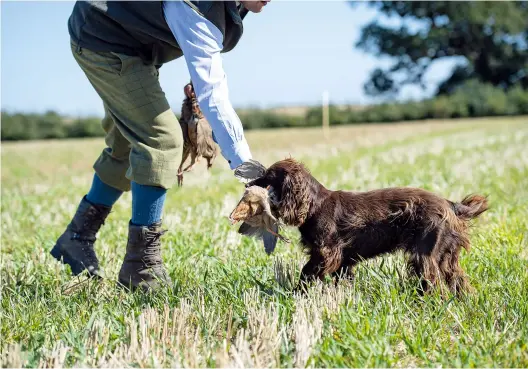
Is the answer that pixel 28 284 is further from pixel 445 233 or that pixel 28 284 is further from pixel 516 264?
pixel 516 264

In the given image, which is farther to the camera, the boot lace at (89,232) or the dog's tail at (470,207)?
the boot lace at (89,232)

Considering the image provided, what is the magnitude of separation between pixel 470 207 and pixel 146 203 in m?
2.04

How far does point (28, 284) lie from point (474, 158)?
32.3ft

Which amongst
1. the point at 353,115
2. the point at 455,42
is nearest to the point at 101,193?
the point at 353,115

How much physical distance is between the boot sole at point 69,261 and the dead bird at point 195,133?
39.4 inches

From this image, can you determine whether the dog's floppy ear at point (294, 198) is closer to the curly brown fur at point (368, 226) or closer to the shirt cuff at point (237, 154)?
the curly brown fur at point (368, 226)

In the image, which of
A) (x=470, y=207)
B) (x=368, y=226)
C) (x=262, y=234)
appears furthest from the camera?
(x=470, y=207)

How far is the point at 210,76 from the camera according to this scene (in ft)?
11.3

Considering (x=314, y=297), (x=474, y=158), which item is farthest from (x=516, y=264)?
(x=474, y=158)

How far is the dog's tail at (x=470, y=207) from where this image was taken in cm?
402

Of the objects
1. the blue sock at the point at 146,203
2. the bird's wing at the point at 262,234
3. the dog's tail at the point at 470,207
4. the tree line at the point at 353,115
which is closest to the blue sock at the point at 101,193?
the blue sock at the point at 146,203

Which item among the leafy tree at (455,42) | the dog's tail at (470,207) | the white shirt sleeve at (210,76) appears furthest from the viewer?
the leafy tree at (455,42)

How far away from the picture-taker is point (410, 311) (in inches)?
135

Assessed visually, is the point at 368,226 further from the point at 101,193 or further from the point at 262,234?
the point at 101,193
